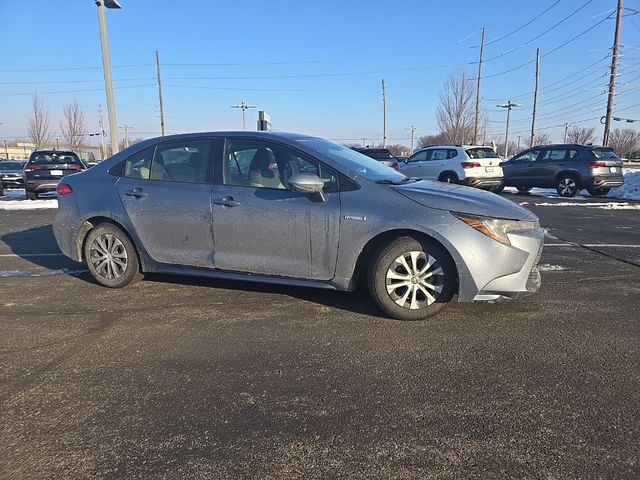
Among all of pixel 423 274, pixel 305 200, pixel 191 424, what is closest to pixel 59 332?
pixel 191 424

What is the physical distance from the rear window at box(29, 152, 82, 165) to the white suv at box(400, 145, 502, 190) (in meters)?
11.6

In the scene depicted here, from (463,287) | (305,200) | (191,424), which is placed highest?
(305,200)

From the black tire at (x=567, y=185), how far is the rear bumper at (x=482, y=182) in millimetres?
2066

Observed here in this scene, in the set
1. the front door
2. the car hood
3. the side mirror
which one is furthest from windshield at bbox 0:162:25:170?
the car hood

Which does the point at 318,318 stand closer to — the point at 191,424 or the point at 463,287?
the point at 463,287

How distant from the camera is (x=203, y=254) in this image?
14.6ft

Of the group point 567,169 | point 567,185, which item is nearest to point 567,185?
point 567,185

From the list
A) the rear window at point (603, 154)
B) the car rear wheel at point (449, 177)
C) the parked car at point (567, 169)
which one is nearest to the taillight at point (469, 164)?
the car rear wheel at point (449, 177)

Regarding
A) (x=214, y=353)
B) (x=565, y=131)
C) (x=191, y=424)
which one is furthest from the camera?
(x=565, y=131)

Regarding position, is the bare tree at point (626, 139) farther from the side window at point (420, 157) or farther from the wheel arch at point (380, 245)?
the wheel arch at point (380, 245)

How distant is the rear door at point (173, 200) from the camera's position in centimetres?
444

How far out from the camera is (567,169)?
51.1ft

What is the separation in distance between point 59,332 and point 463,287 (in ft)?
10.5

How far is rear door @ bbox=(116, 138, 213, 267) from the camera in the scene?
4.44 meters
